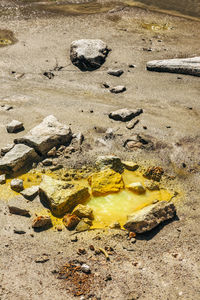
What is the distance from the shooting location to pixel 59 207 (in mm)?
4566

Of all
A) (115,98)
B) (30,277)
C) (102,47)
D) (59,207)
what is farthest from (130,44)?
(30,277)

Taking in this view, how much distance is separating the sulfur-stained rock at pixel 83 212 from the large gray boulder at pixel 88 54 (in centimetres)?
481

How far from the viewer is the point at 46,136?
5730mm

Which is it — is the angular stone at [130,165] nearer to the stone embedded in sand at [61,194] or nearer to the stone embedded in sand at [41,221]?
the stone embedded in sand at [61,194]

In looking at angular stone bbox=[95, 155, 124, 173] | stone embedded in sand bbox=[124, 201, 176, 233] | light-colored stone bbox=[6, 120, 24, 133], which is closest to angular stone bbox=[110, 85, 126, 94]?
light-colored stone bbox=[6, 120, 24, 133]

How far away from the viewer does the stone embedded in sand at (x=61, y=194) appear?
15.1 ft

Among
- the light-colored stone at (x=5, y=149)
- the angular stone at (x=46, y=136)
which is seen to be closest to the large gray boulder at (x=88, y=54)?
the angular stone at (x=46, y=136)

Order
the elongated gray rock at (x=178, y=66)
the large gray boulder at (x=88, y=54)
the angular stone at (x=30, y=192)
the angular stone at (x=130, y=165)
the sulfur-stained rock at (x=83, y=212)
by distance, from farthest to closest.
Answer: the large gray boulder at (x=88, y=54), the elongated gray rock at (x=178, y=66), the angular stone at (x=130, y=165), the angular stone at (x=30, y=192), the sulfur-stained rock at (x=83, y=212)

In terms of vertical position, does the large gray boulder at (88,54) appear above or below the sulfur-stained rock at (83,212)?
above

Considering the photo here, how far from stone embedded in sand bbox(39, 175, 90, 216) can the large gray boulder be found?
14.4 ft

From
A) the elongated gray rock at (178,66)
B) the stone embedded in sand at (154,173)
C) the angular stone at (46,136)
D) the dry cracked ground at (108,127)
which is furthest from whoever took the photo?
the elongated gray rock at (178,66)

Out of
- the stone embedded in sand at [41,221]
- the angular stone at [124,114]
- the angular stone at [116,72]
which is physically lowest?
the stone embedded in sand at [41,221]

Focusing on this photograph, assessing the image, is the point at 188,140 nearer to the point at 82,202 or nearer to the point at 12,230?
the point at 82,202

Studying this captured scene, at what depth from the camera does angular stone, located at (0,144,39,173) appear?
5.29 m
